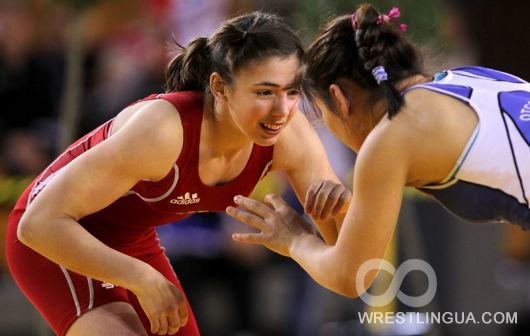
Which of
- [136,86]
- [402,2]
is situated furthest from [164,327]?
[136,86]

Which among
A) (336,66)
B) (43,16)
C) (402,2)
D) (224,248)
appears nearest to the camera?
(336,66)

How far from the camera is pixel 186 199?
3498mm

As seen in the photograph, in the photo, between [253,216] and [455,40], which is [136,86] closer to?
[455,40]

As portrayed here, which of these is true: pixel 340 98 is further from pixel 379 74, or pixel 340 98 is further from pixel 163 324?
pixel 163 324

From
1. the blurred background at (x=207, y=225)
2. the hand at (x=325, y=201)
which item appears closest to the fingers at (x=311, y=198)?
the hand at (x=325, y=201)

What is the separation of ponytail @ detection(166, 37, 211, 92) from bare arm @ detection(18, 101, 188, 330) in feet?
1.12

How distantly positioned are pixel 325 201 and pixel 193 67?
2.33ft

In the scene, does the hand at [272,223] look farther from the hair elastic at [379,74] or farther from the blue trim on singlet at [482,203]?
the hair elastic at [379,74]

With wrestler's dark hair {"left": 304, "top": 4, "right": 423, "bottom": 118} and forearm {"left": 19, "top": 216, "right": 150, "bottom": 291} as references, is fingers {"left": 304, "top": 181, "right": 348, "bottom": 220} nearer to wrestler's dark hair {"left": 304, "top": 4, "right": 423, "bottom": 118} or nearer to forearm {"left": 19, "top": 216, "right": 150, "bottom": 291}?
wrestler's dark hair {"left": 304, "top": 4, "right": 423, "bottom": 118}

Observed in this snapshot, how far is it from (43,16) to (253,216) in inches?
167

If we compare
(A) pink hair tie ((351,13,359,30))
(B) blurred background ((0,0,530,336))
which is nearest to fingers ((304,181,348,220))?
(A) pink hair tie ((351,13,359,30))

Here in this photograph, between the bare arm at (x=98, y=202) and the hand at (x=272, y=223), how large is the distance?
300mm

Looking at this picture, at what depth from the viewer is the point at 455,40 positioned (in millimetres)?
6738

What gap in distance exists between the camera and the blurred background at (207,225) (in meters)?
6.37
